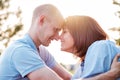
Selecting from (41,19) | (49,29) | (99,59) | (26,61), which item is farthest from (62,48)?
(99,59)

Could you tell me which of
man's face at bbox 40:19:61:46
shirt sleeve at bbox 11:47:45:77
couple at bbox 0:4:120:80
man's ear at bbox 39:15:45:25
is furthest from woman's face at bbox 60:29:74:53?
shirt sleeve at bbox 11:47:45:77

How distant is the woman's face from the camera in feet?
16.9

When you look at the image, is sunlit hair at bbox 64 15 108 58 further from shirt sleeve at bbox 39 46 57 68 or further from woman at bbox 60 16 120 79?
shirt sleeve at bbox 39 46 57 68

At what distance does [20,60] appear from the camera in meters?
4.94

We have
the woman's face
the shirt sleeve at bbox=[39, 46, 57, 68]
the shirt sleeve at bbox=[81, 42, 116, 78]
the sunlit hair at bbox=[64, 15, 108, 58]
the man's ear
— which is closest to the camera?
the shirt sleeve at bbox=[81, 42, 116, 78]

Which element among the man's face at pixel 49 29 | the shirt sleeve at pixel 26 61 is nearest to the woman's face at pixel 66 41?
the man's face at pixel 49 29

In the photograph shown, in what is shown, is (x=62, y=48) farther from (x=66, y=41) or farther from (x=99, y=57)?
(x=99, y=57)

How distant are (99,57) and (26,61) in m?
0.74

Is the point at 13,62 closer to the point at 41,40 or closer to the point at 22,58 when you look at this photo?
the point at 22,58

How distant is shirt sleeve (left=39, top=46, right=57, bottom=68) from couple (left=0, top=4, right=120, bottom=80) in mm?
127

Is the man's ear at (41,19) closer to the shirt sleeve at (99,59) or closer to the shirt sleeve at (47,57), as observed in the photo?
the shirt sleeve at (47,57)

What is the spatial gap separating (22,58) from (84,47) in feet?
2.04

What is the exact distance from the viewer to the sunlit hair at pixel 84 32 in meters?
5.00

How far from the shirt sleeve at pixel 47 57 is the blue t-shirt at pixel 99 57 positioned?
3.53ft
